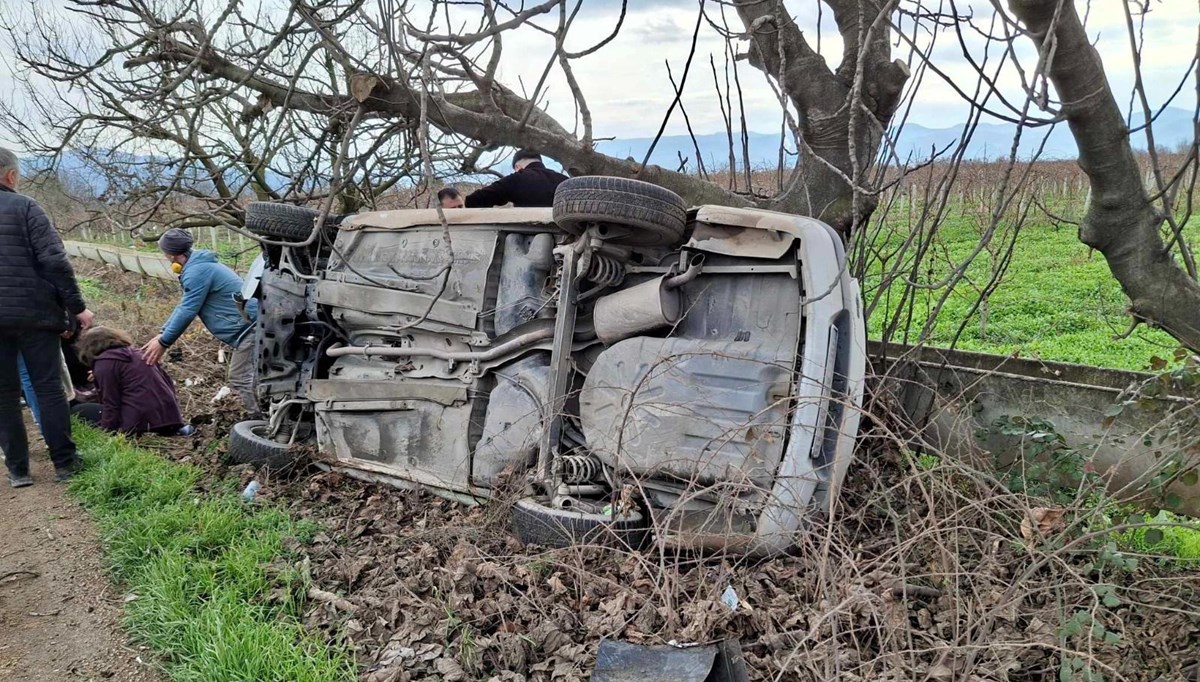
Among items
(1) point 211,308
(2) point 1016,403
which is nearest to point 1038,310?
(2) point 1016,403

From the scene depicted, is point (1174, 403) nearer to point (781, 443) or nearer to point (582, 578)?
point (781, 443)

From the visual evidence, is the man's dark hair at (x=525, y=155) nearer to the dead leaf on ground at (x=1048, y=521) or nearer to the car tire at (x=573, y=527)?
the car tire at (x=573, y=527)

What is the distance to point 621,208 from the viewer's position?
350 cm

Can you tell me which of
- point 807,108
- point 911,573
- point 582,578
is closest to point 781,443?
point 911,573

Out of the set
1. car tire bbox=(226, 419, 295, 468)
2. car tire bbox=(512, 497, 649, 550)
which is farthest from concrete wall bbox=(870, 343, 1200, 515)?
car tire bbox=(226, 419, 295, 468)

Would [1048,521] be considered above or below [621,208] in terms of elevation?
below

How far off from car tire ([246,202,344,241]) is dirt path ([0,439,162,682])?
7.17ft

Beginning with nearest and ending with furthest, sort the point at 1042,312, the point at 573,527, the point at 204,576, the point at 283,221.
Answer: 1. the point at 573,527
2. the point at 204,576
3. the point at 283,221
4. the point at 1042,312

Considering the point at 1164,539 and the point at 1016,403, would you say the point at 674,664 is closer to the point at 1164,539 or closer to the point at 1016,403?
the point at 1164,539

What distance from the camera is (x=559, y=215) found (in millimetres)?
3674

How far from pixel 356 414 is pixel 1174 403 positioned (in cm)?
428

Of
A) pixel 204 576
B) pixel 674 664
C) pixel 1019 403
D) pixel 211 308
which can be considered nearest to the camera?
pixel 674 664

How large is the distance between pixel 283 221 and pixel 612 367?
125 inches

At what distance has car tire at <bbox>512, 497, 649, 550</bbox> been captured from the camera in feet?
11.2
